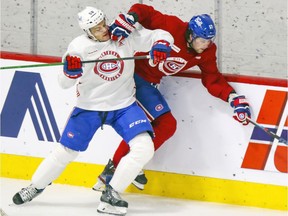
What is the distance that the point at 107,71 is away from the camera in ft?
15.7

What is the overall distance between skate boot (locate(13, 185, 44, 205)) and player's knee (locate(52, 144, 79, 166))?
22 cm

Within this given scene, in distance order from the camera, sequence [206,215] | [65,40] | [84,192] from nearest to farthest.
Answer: [206,215]
[84,192]
[65,40]

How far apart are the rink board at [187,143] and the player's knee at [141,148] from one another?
0.34 m

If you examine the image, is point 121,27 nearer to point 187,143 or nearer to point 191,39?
point 191,39

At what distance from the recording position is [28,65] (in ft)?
16.5

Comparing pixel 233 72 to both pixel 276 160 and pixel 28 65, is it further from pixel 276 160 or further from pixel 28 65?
pixel 28 65

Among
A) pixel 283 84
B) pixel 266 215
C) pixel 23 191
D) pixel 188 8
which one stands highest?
pixel 188 8

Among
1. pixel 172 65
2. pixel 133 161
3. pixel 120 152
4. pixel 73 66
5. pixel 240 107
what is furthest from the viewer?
pixel 120 152

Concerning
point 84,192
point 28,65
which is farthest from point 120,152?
point 28,65

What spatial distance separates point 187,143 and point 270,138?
459mm

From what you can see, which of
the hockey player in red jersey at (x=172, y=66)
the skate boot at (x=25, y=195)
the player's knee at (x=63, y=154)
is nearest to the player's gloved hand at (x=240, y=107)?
the hockey player in red jersey at (x=172, y=66)

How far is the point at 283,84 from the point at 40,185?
4.48 ft

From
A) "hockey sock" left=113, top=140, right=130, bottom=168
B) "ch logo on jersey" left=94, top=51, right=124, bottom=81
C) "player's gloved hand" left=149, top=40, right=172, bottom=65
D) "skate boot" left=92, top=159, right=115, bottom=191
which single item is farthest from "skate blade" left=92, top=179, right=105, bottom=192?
"player's gloved hand" left=149, top=40, right=172, bottom=65

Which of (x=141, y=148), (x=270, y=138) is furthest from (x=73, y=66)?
(x=270, y=138)
